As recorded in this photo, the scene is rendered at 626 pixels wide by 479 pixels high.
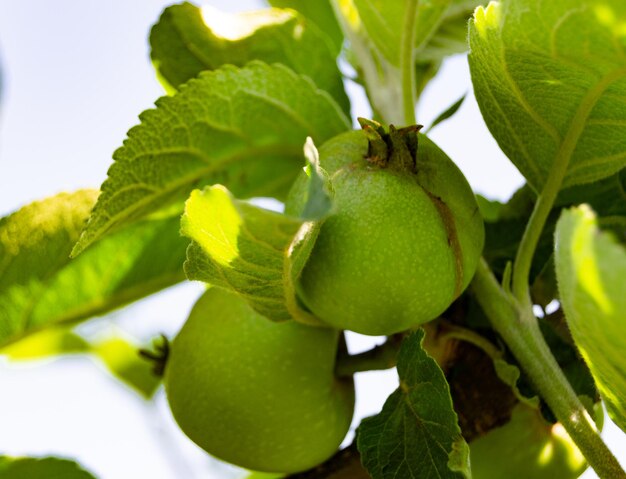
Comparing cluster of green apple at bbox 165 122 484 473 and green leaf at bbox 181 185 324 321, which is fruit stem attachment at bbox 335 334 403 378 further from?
green leaf at bbox 181 185 324 321

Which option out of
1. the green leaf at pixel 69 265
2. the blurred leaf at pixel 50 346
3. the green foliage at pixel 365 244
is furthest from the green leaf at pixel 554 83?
the blurred leaf at pixel 50 346

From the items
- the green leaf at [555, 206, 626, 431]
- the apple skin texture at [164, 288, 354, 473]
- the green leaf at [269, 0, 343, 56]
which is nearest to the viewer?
the green leaf at [555, 206, 626, 431]

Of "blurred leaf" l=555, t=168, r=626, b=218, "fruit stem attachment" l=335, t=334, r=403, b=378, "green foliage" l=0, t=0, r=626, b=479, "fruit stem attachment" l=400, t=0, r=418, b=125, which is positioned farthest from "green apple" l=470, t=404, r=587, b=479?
"fruit stem attachment" l=400, t=0, r=418, b=125

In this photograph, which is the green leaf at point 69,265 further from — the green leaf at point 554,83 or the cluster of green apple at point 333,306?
the green leaf at point 554,83

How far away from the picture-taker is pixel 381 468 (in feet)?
2.54

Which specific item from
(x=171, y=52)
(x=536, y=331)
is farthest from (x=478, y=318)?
(x=171, y=52)

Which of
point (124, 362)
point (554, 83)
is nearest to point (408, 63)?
point (554, 83)

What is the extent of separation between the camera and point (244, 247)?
0.67 m

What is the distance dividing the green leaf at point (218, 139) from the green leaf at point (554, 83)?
0.21m

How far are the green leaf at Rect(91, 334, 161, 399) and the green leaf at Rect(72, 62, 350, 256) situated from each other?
486 millimetres

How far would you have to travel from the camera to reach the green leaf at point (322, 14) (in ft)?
4.25

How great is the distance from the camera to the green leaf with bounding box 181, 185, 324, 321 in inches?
24.2

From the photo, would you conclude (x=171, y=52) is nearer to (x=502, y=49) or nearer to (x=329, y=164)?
(x=329, y=164)

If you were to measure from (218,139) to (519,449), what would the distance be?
1.43 ft
